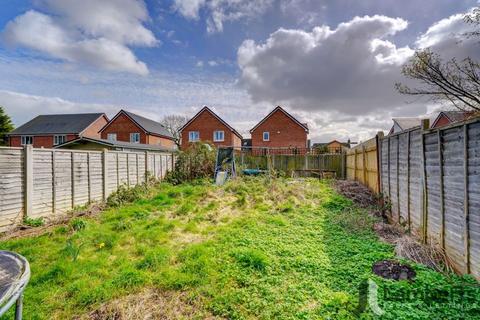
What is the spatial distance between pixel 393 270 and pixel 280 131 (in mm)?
22507

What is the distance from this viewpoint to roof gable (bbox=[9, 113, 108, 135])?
2978cm

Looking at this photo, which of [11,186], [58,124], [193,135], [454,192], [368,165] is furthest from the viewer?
[58,124]

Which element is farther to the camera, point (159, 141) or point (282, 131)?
point (159, 141)

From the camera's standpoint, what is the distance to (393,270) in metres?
3.12

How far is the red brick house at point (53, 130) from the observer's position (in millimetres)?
29578

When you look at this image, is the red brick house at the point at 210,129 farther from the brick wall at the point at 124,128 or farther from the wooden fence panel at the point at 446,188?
the wooden fence panel at the point at 446,188

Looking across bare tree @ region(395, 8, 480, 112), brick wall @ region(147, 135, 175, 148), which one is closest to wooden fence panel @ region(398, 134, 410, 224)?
bare tree @ region(395, 8, 480, 112)

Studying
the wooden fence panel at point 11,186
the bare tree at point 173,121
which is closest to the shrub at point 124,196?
the wooden fence panel at point 11,186

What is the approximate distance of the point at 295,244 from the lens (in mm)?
4438

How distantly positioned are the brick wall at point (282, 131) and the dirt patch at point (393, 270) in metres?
21.7

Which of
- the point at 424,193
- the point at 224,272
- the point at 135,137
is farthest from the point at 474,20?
the point at 135,137

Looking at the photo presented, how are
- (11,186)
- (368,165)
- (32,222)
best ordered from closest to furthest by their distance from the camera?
(11,186)
(32,222)
(368,165)

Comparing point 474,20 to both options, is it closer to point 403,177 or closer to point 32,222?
point 403,177

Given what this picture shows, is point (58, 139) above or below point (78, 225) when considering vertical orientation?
above
